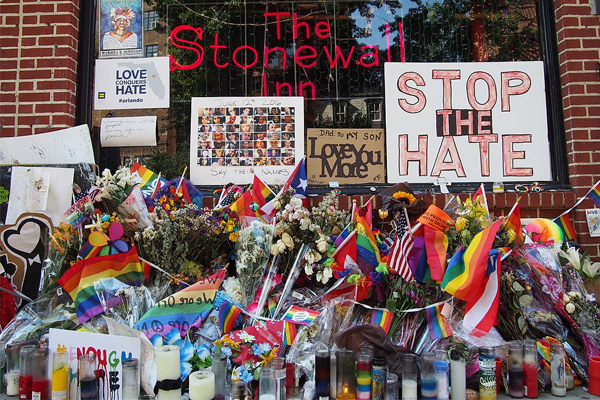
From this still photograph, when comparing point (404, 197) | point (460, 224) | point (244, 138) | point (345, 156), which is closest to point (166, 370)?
point (460, 224)

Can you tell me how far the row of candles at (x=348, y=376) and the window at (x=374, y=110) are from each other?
2.16 m

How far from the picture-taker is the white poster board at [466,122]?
14.7ft

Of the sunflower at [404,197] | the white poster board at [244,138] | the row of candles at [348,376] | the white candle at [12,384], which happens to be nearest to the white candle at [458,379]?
the row of candles at [348,376]

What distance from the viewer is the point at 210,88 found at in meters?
4.64

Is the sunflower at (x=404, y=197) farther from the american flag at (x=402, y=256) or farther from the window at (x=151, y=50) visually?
the window at (x=151, y=50)

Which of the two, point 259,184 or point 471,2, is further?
point 471,2

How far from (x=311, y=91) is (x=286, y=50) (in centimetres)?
45

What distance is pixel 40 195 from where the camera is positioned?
411 cm

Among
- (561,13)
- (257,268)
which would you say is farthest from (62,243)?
(561,13)

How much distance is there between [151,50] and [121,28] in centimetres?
34

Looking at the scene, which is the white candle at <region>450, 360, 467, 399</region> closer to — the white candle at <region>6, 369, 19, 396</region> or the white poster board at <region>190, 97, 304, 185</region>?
the white poster board at <region>190, 97, 304, 185</region>

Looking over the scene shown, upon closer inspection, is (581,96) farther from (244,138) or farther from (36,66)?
(36,66)

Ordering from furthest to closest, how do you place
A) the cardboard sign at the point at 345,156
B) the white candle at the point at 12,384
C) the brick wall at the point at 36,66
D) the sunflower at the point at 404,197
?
1. the cardboard sign at the point at 345,156
2. the brick wall at the point at 36,66
3. the sunflower at the point at 404,197
4. the white candle at the point at 12,384

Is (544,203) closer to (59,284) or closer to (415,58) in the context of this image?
(415,58)
